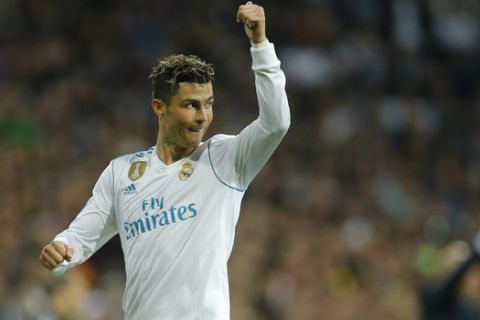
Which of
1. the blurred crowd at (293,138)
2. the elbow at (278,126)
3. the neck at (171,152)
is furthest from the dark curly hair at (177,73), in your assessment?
the blurred crowd at (293,138)

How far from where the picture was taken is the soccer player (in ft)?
16.1

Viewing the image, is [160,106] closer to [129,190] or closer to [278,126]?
[129,190]

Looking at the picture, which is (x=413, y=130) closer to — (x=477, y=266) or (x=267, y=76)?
(x=477, y=266)

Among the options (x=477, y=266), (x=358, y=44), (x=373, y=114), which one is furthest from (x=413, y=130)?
(x=477, y=266)

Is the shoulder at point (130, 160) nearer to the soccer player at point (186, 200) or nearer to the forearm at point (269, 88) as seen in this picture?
the soccer player at point (186, 200)

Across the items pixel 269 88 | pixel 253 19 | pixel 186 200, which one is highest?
pixel 253 19

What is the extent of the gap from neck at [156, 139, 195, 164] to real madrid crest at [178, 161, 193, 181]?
0.31 feet

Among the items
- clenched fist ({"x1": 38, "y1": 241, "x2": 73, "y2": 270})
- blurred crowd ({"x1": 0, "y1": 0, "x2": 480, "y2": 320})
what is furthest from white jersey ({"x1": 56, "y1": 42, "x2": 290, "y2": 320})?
blurred crowd ({"x1": 0, "y1": 0, "x2": 480, "y2": 320})

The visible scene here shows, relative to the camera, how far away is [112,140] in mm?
11594

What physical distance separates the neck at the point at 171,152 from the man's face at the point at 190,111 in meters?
0.12

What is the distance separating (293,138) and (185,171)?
7.68m

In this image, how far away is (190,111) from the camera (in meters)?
5.06

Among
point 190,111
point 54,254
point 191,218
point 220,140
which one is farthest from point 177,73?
point 54,254

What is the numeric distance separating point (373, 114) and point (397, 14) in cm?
224
